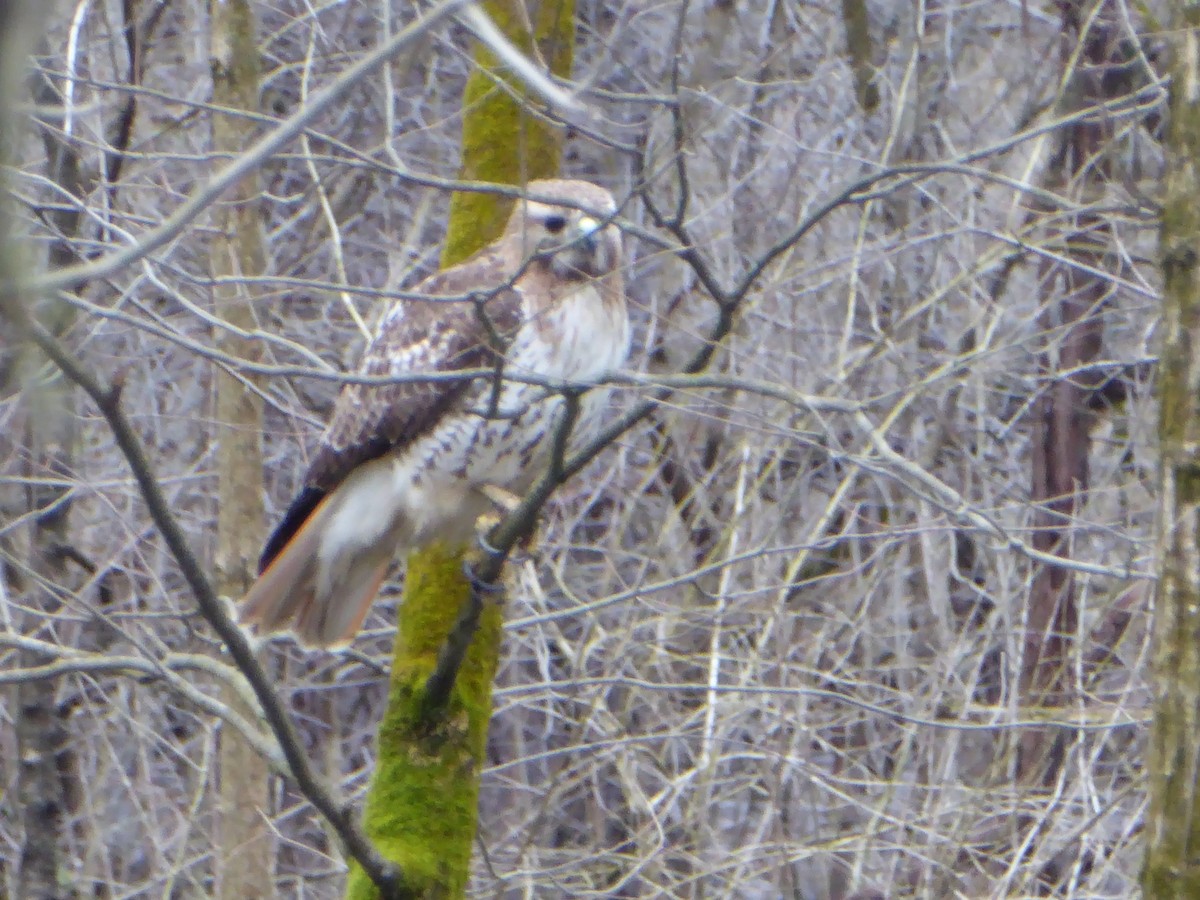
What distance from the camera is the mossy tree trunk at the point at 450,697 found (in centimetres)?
429

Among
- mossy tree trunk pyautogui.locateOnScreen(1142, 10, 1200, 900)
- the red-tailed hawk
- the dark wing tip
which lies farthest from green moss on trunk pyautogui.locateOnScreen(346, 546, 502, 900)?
mossy tree trunk pyautogui.locateOnScreen(1142, 10, 1200, 900)

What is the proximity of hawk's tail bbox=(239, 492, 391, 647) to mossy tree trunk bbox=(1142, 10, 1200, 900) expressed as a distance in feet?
7.35

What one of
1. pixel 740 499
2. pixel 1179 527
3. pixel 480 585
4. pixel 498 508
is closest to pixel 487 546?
pixel 480 585

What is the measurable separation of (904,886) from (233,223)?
3.10m

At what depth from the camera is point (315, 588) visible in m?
4.40

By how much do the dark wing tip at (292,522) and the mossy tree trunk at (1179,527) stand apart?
2.30m

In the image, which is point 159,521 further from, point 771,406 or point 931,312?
point 931,312

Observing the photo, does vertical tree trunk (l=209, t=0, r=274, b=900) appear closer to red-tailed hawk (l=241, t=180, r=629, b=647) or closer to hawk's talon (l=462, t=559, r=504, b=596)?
red-tailed hawk (l=241, t=180, r=629, b=647)

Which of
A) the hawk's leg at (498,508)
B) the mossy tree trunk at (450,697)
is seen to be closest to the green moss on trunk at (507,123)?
the mossy tree trunk at (450,697)

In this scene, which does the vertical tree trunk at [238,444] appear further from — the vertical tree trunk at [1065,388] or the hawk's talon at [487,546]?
the vertical tree trunk at [1065,388]

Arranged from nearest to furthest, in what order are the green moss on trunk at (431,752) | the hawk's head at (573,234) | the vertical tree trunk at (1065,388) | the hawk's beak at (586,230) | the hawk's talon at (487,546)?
the hawk's talon at (487,546) < the hawk's beak at (586,230) < the hawk's head at (573,234) < the green moss on trunk at (431,752) < the vertical tree trunk at (1065,388)

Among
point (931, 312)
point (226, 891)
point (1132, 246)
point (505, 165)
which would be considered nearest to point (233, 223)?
point (505, 165)

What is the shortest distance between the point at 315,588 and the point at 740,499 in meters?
2.06

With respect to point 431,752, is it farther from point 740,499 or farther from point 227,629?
point 740,499
